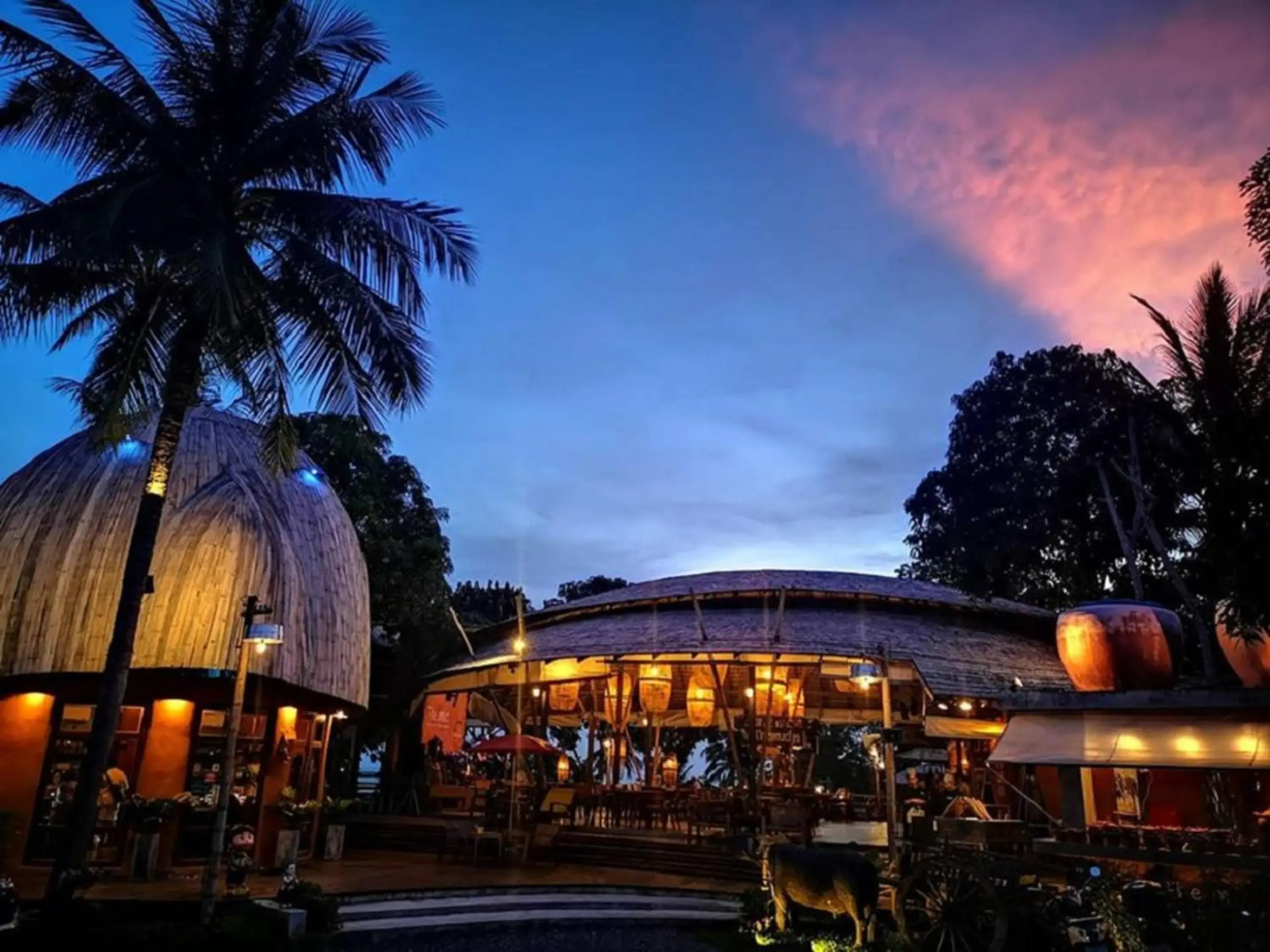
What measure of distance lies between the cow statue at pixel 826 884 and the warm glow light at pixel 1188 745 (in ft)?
14.2

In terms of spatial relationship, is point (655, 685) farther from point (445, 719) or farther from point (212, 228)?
point (212, 228)

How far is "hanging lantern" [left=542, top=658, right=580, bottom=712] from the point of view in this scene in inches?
760

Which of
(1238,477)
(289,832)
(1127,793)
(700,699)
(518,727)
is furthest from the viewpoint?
(700,699)

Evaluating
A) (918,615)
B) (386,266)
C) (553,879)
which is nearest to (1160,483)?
(918,615)

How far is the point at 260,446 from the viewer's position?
55.9 feet

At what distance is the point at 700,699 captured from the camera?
19.1m

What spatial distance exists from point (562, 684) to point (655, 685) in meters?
3.67

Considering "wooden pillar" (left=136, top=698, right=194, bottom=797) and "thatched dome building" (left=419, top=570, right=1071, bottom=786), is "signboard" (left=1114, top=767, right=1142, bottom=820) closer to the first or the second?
"thatched dome building" (left=419, top=570, right=1071, bottom=786)

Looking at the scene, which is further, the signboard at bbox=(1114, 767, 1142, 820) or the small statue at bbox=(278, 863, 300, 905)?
the signboard at bbox=(1114, 767, 1142, 820)

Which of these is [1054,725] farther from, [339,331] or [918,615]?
[339,331]

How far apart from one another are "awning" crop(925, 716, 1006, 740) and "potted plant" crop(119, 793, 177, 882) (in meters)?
12.3

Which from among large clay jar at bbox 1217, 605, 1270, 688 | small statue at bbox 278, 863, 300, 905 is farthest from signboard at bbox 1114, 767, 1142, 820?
small statue at bbox 278, 863, 300, 905

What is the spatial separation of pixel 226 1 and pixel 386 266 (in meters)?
3.85

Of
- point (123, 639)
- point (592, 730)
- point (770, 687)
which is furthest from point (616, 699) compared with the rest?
point (123, 639)
